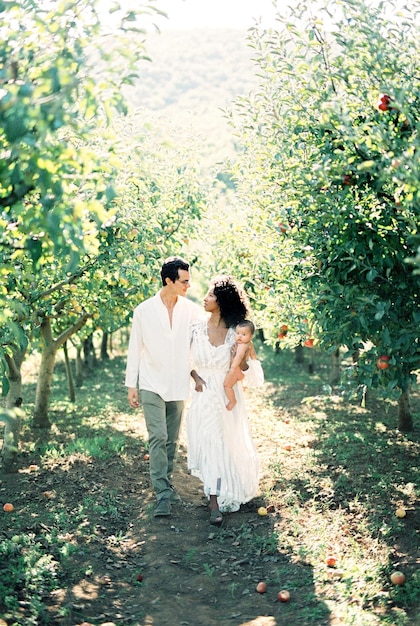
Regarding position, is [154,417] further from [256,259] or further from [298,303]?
[256,259]

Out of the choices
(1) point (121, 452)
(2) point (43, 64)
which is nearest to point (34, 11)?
(2) point (43, 64)

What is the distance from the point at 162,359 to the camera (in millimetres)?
7199

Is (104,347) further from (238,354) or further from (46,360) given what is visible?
(238,354)

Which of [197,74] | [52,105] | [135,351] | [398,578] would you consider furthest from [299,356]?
[197,74]

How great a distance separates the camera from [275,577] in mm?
5887

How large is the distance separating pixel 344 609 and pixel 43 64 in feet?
13.7

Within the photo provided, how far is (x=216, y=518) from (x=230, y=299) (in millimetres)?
2119

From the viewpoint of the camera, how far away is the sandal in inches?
272

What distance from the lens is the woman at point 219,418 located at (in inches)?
277

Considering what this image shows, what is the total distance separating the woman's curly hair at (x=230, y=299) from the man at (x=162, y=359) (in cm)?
38

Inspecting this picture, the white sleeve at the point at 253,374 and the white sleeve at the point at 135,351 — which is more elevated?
the white sleeve at the point at 135,351

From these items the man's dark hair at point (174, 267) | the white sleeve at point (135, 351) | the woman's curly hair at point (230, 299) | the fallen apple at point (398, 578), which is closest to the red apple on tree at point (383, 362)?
the fallen apple at point (398, 578)

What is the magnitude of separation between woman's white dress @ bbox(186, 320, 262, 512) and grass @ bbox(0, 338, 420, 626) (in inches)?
14.6

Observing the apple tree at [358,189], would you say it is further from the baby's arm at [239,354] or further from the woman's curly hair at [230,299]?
the baby's arm at [239,354]
